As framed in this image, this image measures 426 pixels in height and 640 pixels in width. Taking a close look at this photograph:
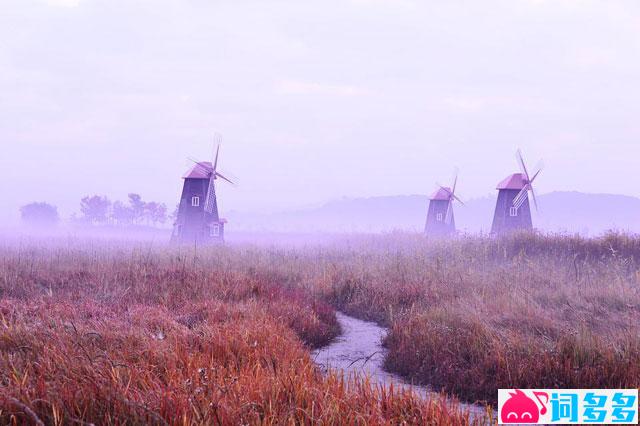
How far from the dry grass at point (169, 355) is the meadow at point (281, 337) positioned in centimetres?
3

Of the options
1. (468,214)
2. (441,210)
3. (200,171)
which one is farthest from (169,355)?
(468,214)

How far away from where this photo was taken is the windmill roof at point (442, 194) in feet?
147

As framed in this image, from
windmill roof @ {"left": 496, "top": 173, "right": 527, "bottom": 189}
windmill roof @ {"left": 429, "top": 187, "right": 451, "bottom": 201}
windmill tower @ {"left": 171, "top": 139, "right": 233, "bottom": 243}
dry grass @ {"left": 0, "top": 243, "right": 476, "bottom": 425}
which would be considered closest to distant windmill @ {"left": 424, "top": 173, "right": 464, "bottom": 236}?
windmill roof @ {"left": 429, "top": 187, "right": 451, "bottom": 201}

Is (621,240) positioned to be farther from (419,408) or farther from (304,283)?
(419,408)

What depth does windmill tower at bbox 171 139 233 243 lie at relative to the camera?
32.7 m

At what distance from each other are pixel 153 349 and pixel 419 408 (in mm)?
3047

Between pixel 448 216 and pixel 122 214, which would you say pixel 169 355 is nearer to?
pixel 448 216

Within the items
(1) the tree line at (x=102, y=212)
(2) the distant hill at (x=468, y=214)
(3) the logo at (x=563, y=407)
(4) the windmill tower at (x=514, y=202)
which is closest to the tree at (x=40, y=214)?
(1) the tree line at (x=102, y=212)

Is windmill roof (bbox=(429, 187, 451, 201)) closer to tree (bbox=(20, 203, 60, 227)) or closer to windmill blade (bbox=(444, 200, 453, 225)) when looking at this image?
windmill blade (bbox=(444, 200, 453, 225))

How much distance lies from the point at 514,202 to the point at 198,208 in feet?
77.6

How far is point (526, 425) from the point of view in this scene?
385 centimetres

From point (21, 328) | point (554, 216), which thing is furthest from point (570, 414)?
point (554, 216)

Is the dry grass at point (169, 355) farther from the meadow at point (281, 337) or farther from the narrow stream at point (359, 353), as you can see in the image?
the narrow stream at point (359, 353)

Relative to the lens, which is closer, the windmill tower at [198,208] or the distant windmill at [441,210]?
the windmill tower at [198,208]
